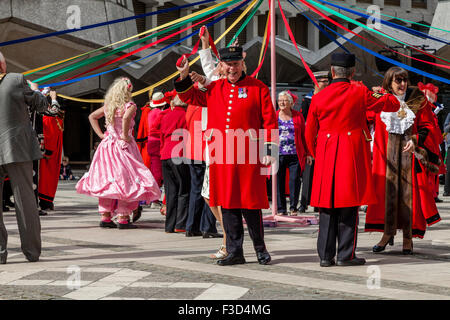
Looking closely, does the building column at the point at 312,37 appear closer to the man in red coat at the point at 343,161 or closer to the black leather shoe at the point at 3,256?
the man in red coat at the point at 343,161

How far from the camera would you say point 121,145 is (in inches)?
441

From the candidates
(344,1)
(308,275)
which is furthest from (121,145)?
(344,1)

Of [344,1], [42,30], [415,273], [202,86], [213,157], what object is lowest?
[415,273]

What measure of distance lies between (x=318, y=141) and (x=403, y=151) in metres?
1.23

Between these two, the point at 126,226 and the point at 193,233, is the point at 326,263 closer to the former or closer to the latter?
the point at 193,233

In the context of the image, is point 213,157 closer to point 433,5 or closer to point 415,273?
point 415,273

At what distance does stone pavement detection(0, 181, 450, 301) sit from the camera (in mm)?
6105

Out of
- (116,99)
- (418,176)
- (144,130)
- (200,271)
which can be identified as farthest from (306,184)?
(200,271)

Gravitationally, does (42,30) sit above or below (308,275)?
above

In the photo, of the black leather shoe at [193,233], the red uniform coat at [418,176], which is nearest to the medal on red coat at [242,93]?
the red uniform coat at [418,176]

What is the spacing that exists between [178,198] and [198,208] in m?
0.60

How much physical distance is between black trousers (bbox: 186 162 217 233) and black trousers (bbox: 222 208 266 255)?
2088mm

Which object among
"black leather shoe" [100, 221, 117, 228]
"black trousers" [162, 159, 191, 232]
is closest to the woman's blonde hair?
"black trousers" [162, 159, 191, 232]
